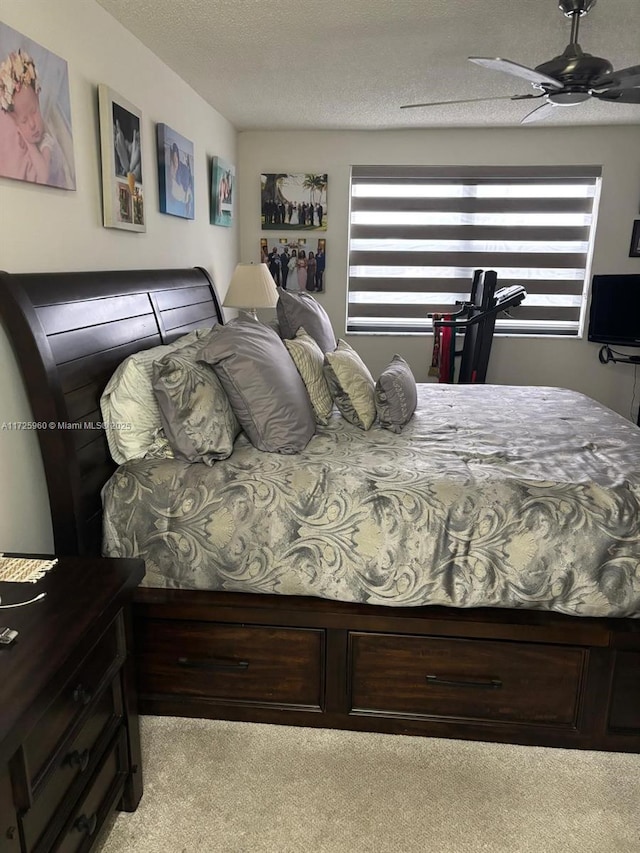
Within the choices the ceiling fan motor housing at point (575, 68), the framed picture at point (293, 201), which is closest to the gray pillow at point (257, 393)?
the ceiling fan motor housing at point (575, 68)

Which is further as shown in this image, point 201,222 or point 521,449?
point 201,222

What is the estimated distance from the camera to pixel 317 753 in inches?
69.7

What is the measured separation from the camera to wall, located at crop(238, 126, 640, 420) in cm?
453

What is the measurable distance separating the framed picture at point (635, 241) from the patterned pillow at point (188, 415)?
161 inches

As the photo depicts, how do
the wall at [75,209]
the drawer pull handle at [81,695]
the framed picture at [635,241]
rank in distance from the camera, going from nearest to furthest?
the drawer pull handle at [81,695] < the wall at [75,209] < the framed picture at [635,241]

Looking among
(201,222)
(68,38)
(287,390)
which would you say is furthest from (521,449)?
(201,222)

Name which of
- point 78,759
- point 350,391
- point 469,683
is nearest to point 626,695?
point 469,683

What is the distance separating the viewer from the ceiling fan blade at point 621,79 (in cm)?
238

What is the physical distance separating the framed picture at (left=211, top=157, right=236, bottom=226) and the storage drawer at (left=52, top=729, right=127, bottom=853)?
329 centimetres

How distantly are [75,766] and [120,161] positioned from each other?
2.13 metres

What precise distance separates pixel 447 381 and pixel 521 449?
8.39ft

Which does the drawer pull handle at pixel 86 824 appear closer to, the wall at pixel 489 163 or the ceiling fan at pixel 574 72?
the ceiling fan at pixel 574 72

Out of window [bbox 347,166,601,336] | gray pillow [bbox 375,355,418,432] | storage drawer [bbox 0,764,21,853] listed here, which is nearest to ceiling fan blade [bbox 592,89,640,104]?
gray pillow [bbox 375,355,418,432]

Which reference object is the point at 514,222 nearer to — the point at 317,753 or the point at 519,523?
the point at 519,523
